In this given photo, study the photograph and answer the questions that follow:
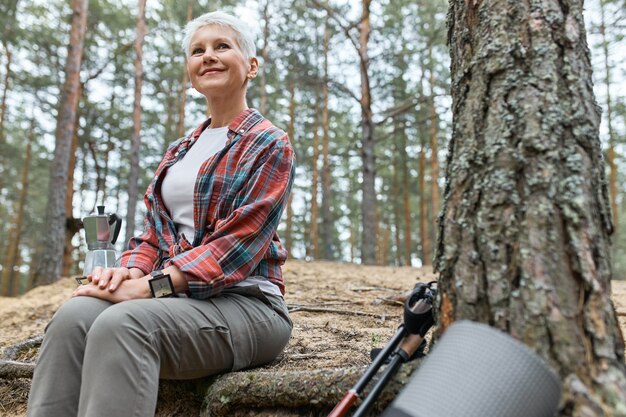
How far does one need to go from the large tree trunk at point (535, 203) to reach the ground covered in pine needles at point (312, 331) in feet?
2.04

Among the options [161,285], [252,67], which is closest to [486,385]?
[161,285]

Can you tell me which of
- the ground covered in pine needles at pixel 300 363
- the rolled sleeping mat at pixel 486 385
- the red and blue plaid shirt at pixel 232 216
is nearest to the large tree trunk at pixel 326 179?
the ground covered in pine needles at pixel 300 363

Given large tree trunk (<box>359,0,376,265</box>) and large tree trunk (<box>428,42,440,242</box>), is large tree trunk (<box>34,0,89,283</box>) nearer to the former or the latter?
large tree trunk (<box>359,0,376,265</box>)

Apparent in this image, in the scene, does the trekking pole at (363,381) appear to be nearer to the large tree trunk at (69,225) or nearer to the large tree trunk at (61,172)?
the large tree trunk at (61,172)

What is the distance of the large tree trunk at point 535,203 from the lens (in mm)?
1170

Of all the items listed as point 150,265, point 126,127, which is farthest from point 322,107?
point 150,265

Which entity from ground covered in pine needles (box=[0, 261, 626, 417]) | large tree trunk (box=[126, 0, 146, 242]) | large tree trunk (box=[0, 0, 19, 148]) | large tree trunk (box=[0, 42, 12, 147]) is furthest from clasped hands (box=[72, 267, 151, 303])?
large tree trunk (box=[0, 42, 12, 147])

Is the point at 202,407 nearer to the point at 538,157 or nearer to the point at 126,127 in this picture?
the point at 538,157

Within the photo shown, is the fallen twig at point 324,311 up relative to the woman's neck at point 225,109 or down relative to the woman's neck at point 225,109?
down

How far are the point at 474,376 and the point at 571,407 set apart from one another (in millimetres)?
239

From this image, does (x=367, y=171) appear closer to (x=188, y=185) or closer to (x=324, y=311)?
(x=324, y=311)

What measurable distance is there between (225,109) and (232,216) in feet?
2.10

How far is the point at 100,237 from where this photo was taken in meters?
2.81

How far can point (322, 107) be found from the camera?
1697 centimetres
